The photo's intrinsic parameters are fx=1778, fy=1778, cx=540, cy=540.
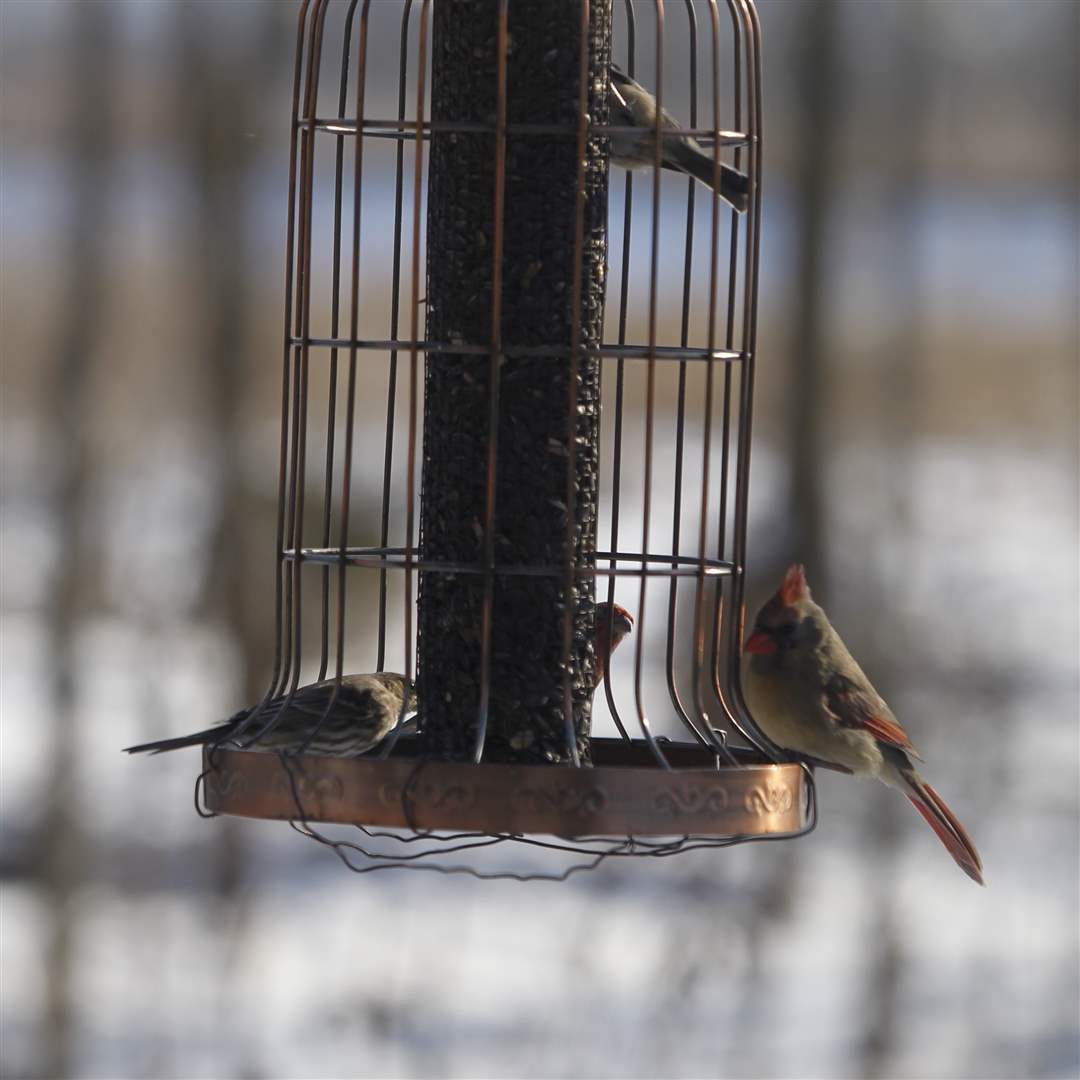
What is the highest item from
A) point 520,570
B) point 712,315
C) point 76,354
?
point 76,354

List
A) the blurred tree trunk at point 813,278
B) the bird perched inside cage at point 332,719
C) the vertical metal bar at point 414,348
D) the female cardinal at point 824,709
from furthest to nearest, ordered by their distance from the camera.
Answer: the blurred tree trunk at point 813,278 → the female cardinal at point 824,709 → the bird perched inside cage at point 332,719 → the vertical metal bar at point 414,348

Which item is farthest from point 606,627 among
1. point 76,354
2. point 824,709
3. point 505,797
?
point 76,354

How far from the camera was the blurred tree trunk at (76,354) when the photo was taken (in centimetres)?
812

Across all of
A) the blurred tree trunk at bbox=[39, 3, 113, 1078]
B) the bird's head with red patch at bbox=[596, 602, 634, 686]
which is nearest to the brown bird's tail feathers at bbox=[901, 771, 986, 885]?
the bird's head with red patch at bbox=[596, 602, 634, 686]

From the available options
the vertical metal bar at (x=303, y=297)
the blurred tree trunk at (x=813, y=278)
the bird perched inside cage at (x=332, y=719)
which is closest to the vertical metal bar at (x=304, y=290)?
the vertical metal bar at (x=303, y=297)

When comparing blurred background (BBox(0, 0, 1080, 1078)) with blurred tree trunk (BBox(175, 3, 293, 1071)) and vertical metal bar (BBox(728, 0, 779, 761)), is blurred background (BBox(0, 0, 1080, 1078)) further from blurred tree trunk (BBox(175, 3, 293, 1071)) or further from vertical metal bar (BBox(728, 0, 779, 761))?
vertical metal bar (BBox(728, 0, 779, 761))

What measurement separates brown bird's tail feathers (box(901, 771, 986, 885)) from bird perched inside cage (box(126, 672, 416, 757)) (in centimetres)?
139

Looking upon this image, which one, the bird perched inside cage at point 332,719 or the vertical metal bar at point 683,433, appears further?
the bird perched inside cage at point 332,719

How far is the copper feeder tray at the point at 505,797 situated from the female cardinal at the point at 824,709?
4.53ft

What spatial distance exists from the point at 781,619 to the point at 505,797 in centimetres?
154

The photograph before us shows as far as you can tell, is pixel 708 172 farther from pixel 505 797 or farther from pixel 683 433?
pixel 505 797

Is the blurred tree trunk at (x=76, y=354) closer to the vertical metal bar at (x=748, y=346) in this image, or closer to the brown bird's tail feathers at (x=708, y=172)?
the brown bird's tail feathers at (x=708, y=172)

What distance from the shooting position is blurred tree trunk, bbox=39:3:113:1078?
8.12 m

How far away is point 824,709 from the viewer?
4730 millimetres
